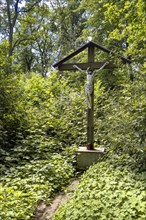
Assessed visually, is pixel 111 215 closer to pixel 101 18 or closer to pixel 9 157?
pixel 9 157

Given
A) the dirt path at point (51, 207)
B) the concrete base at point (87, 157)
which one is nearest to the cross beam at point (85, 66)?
the concrete base at point (87, 157)

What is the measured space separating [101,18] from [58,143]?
6.33 metres

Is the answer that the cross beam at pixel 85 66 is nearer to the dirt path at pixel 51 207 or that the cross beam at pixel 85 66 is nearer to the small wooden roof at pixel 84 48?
the small wooden roof at pixel 84 48

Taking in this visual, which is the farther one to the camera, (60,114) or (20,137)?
(60,114)

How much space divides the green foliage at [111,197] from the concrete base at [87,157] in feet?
3.03

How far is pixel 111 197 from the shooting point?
2.70 metres

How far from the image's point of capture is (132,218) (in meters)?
2.29

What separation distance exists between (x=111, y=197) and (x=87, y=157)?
7.14 ft

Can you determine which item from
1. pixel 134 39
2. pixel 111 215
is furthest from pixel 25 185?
pixel 134 39

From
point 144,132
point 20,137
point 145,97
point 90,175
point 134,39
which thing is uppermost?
point 134,39

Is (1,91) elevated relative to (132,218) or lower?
elevated

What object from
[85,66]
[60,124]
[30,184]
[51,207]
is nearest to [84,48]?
[85,66]

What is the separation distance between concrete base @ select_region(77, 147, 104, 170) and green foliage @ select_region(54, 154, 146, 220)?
92 cm

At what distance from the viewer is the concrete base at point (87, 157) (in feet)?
15.8
